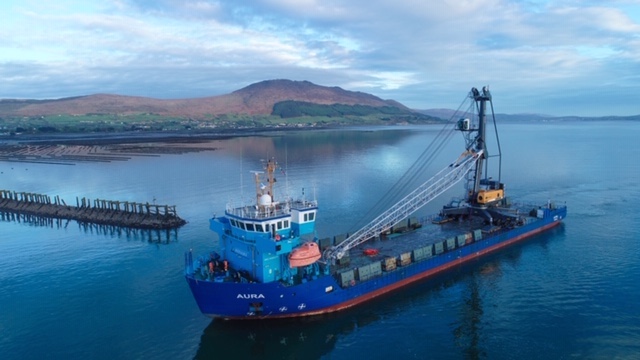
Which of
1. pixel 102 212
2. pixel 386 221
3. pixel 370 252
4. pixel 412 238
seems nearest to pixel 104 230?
pixel 102 212

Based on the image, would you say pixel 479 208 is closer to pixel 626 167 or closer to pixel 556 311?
pixel 556 311

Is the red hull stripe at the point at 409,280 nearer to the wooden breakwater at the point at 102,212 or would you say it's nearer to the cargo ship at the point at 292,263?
the cargo ship at the point at 292,263

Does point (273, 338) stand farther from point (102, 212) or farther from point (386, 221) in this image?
point (102, 212)

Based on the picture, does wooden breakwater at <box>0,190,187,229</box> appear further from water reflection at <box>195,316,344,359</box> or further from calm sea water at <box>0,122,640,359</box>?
water reflection at <box>195,316,344,359</box>

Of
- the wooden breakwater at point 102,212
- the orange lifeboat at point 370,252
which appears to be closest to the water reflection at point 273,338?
the orange lifeboat at point 370,252

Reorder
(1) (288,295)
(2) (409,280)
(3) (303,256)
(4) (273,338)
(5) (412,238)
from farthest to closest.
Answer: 1. (5) (412,238)
2. (2) (409,280)
3. (1) (288,295)
4. (3) (303,256)
5. (4) (273,338)

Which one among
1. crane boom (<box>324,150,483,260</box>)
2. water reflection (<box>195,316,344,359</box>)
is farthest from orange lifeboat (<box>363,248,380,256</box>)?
water reflection (<box>195,316,344,359</box>)
